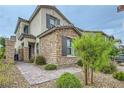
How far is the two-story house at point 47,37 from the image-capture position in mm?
9922

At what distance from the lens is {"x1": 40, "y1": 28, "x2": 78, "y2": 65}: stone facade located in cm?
978

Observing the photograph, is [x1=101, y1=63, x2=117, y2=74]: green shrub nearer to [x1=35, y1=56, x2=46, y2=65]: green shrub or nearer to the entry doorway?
[x1=35, y1=56, x2=46, y2=65]: green shrub

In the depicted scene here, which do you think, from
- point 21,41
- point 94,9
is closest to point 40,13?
point 21,41

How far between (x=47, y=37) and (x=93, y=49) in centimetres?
447

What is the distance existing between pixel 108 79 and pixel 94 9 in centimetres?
282

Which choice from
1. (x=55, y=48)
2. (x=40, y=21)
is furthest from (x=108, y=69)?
(x=40, y=21)

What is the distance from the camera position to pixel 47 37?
10.3 metres

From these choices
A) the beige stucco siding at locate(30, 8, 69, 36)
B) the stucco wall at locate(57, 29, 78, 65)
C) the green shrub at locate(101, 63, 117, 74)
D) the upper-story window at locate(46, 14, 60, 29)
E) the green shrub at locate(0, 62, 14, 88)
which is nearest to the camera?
Answer: the green shrub at locate(0, 62, 14, 88)

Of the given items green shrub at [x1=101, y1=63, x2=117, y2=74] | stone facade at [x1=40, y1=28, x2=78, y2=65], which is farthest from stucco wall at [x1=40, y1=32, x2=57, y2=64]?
green shrub at [x1=101, y1=63, x2=117, y2=74]

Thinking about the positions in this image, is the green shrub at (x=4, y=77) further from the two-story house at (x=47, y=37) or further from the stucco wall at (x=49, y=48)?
the stucco wall at (x=49, y=48)

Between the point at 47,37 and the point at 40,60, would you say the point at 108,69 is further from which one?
the point at 47,37

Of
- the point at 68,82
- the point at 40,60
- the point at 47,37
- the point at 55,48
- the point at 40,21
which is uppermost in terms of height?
the point at 40,21

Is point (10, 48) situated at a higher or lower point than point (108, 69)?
higher
